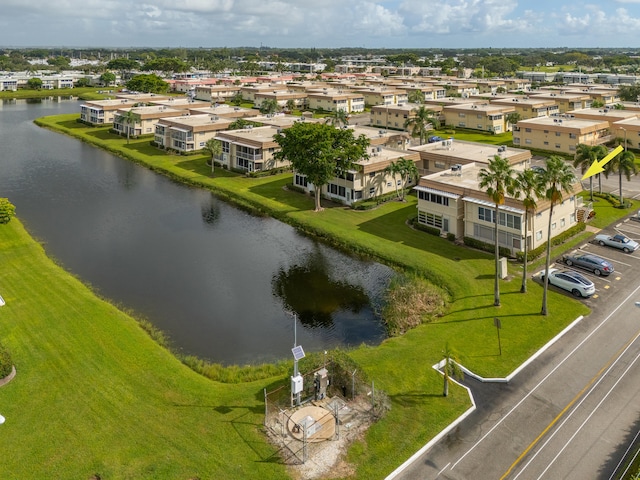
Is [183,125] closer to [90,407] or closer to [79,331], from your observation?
[79,331]

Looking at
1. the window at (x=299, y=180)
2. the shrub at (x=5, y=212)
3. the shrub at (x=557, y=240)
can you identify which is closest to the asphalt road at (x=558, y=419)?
the shrub at (x=557, y=240)

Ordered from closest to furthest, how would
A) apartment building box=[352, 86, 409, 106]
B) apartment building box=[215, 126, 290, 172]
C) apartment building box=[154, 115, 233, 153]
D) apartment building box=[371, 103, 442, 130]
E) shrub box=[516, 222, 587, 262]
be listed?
shrub box=[516, 222, 587, 262]
apartment building box=[215, 126, 290, 172]
apartment building box=[154, 115, 233, 153]
apartment building box=[371, 103, 442, 130]
apartment building box=[352, 86, 409, 106]

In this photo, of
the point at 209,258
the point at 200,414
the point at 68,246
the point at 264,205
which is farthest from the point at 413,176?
the point at 200,414

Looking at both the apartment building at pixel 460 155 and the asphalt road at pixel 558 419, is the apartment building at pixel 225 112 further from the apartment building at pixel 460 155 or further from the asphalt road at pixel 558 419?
the asphalt road at pixel 558 419

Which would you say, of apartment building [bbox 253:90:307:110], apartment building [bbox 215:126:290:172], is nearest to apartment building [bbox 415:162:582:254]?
apartment building [bbox 215:126:290:172]

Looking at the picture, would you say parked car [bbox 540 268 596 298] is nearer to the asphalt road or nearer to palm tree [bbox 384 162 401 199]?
the asphalt road

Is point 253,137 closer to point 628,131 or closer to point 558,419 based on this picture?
point 628,131
